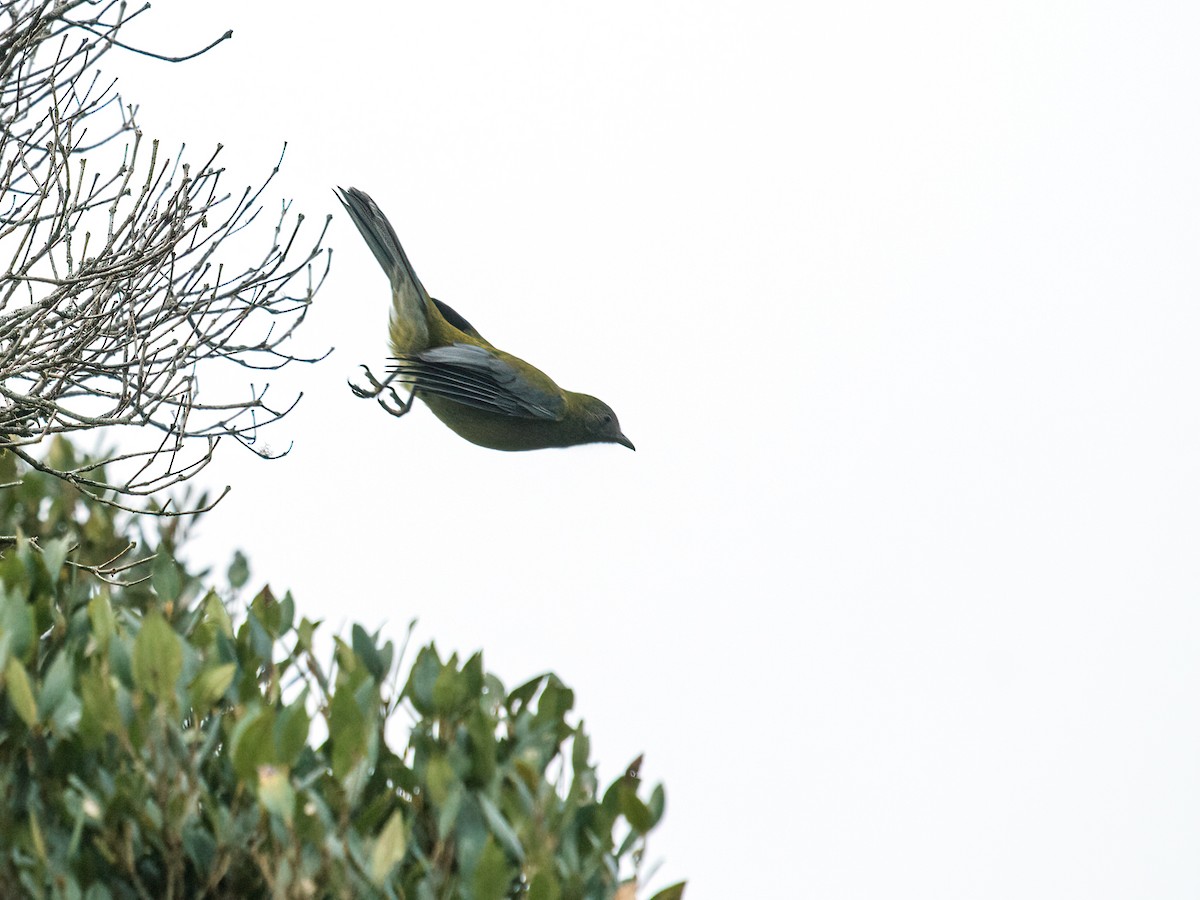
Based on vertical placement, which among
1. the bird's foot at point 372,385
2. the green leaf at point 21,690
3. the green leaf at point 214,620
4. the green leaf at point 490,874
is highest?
the bird's foot at point 372,385

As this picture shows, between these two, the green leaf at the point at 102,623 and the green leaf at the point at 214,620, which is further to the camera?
the green leaf at the point at 214,620

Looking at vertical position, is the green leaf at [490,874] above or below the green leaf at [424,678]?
below

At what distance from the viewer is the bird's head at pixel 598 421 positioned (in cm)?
683

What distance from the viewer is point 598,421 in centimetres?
688

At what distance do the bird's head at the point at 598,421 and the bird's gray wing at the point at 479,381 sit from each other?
24cm

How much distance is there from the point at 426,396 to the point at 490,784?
131 inches

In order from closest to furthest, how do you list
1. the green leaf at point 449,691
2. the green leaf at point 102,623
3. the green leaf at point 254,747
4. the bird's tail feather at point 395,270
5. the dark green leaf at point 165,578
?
the green leaf at point 254,747 < the green leaf at point 102,623 < the green leaf at point 449,691 < the dark green leaf at point 165,578 < the bird's tail feather at point 395,270

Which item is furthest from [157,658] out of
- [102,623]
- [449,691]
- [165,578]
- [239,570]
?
[239,570]

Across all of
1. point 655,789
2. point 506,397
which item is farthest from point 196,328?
point 655,789

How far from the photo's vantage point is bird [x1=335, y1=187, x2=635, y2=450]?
5.48 m

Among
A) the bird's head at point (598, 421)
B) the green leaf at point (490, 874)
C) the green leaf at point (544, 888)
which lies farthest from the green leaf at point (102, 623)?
the bird's head at point (598, 421)

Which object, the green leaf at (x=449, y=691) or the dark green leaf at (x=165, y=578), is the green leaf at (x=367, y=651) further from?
the dark green leaf at (x=165, y=578)

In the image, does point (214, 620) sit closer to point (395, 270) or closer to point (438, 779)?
point (438, 779)

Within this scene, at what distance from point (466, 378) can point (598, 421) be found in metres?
1.28
